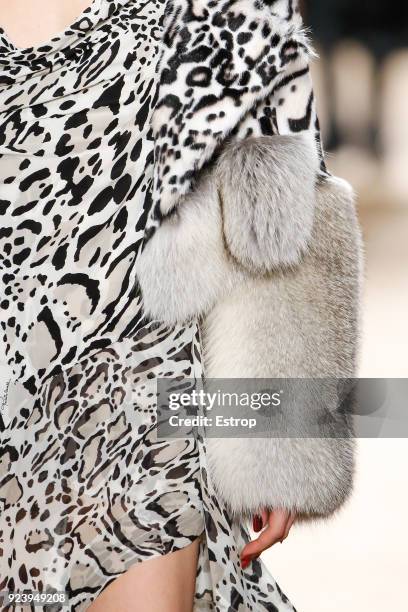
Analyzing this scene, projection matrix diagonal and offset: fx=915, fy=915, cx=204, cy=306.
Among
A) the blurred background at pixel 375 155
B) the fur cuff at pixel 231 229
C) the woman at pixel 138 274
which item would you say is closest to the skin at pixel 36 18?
the woman at pixel 138 274

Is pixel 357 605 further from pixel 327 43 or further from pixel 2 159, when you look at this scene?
pixel 327 43

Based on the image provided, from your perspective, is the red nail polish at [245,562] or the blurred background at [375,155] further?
the blurred background at [375,155]

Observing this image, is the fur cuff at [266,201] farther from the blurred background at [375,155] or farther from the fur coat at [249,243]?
the blurred background at [375,155]

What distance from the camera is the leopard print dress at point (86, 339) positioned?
123cm

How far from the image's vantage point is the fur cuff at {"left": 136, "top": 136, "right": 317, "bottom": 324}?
1220 millimetres

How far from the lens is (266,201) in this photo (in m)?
1.23

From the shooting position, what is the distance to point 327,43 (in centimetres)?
503

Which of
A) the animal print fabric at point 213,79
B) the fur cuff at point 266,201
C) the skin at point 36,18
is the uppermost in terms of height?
the skin at point 36,18

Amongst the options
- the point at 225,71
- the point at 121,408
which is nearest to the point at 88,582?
the point at 121,408

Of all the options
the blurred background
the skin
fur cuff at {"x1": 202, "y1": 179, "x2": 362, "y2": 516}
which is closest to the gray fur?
fur cuff at {"x1": 202, "y1": 179, "x2": 362, "y2": 516}

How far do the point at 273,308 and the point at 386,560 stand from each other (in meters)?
1.68
